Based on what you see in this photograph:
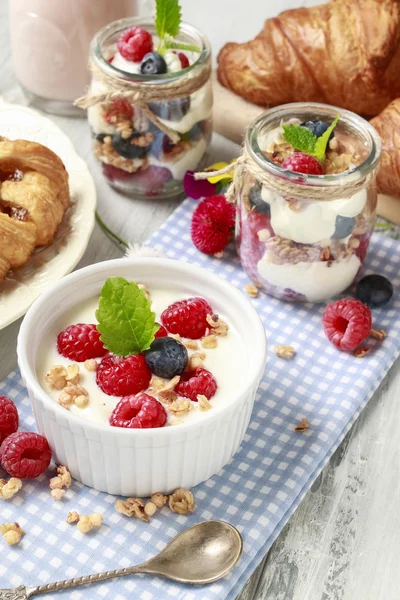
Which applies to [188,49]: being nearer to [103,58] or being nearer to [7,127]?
[103,58]

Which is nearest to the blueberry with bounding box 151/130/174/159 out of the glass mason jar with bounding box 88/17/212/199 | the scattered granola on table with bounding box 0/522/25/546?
the glass mason jar with bounding box 88/17/212/199

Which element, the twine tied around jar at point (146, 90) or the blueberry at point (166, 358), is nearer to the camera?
the blueberry at point (166, 358)

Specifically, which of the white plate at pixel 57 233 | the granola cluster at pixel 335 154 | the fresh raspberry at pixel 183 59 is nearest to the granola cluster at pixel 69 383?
the white plate at pixel 57 233

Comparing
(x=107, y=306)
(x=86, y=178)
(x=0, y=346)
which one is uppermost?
(x=107, y=306)

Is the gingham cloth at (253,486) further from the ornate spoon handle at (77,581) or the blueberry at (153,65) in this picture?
the blueberry at (153,65)

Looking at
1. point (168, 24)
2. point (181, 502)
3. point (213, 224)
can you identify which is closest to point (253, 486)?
point (181, 502)

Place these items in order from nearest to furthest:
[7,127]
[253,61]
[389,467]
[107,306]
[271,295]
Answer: [107,306]
[389,467]
[271,295]
[7,127]
[253,61]

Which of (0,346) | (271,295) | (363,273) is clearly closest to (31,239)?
(0,346)
